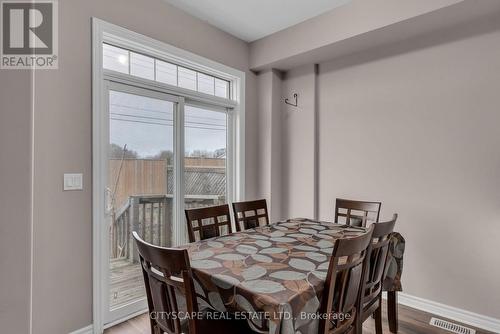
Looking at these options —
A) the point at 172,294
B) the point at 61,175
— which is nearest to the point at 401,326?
the point at 172,294

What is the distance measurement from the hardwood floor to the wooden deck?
179 mm

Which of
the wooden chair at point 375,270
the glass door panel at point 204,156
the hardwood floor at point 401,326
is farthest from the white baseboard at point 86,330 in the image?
the wooden chair at point 375,270

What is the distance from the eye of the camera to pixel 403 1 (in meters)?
2.27

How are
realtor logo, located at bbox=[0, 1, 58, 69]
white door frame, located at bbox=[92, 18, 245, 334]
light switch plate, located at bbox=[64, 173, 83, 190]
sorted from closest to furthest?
realtor logo, located at bbox=[0, 1, 58, 69], light switch plate, located at bbox=[64, 173, 83, 190], white door frame, located at bbox=[92, 18, 245, 334]

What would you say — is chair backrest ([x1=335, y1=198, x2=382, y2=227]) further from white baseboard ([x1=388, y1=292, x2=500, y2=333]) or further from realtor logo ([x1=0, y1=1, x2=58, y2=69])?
realtor logo ([x1=0, y1=1, x2=58, y2=69])

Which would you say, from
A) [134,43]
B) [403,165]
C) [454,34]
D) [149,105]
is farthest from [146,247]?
[454,34]

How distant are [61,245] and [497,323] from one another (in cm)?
336

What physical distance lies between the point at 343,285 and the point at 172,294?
78 cm

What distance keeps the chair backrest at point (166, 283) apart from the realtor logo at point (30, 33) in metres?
1.52

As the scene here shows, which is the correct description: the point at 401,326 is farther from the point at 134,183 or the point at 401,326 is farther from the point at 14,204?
the point at 14,204

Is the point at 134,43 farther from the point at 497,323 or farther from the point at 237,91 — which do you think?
the point at 497,323

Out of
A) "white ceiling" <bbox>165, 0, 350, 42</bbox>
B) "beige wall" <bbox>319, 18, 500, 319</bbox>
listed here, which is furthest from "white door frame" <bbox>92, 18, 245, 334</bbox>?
"beige wall" <bbox>319, 18, 500, 319</bbox>

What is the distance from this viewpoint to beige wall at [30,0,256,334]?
1.85m

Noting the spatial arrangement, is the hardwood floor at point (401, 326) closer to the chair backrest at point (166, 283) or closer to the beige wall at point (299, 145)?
the chair backrest at point (166, 283)
